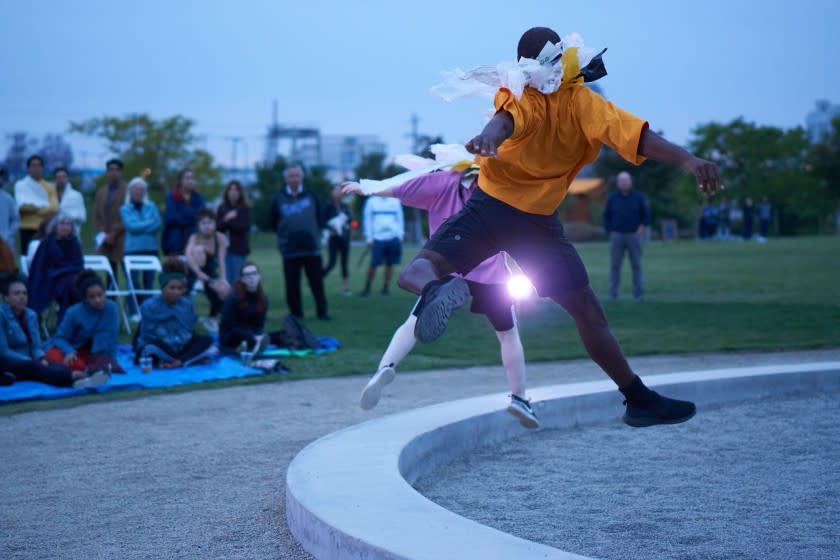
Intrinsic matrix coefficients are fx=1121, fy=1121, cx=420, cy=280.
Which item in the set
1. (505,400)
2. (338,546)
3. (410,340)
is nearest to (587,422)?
(505,400)

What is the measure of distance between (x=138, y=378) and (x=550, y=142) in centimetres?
637

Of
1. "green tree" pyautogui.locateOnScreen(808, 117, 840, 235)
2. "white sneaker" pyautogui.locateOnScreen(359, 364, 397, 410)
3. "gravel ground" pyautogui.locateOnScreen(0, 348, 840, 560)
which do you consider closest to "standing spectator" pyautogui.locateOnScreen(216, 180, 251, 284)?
"gravel ground" pyautogui.locateOnScreen(0, 348, 840, 560)

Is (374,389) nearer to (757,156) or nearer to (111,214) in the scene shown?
(111,214)

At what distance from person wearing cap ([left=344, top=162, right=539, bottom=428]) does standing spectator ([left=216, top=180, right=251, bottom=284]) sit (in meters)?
9.12

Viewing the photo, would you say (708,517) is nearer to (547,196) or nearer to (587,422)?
(547,196)

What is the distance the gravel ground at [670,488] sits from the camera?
499cm

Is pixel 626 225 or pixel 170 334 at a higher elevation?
pixel 626 225

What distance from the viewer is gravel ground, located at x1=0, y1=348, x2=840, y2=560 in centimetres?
509

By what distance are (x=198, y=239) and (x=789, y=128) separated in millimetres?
82258

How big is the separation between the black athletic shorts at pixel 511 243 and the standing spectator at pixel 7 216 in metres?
9.51

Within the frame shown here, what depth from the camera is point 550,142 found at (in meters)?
5.50

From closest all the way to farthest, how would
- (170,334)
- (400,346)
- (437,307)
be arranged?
(437,307), (400,346), (170,334)

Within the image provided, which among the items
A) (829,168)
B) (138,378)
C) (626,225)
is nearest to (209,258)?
(138,378)

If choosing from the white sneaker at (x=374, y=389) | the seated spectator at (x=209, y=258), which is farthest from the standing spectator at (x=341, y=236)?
the white sneaker at (x=374, y=389)
